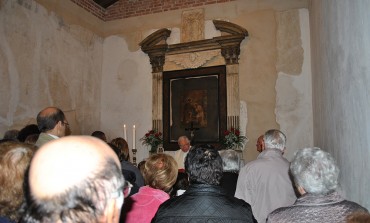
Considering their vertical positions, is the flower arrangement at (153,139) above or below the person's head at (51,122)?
below

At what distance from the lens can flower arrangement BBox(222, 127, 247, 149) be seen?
8.13 m

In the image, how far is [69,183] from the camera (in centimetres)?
95

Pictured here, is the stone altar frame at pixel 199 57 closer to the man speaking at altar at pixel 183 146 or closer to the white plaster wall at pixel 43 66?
the man speaking at altar at pixel 183 146

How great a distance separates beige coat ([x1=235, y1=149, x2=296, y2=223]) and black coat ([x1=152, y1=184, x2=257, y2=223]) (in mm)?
1404

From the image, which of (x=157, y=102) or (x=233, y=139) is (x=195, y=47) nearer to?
(x=157, y=102)

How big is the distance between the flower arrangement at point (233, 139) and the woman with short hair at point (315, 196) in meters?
6.01

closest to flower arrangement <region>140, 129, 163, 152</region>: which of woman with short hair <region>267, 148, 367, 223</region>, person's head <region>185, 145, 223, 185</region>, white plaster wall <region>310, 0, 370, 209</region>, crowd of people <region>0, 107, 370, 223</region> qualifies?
crowd of people <region>0, 107, 370, 223</region>

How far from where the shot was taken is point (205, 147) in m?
2.34

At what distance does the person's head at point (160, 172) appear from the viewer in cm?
259

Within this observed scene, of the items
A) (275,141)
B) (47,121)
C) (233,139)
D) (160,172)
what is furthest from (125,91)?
(160,172)

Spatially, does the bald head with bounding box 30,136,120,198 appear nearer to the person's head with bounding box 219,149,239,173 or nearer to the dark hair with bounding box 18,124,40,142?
the person's head with bounding box 219,149,239,173

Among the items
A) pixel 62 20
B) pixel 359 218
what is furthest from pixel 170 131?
pixel 359 218

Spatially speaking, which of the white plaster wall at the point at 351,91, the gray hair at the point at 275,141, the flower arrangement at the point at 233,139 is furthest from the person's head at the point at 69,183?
the flower arrangement at the point at 233,139

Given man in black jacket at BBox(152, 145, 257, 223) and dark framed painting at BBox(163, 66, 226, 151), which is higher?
dark framed painting at BBox(163, 66, 226, 151)
